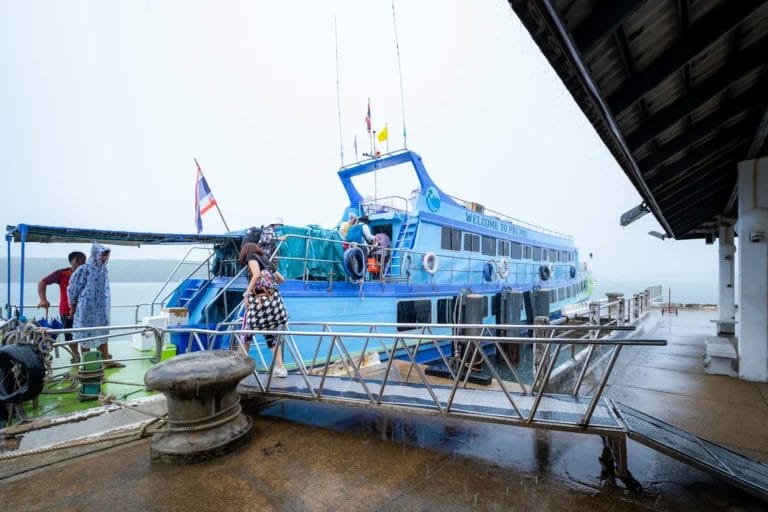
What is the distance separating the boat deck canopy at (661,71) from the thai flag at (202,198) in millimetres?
8546

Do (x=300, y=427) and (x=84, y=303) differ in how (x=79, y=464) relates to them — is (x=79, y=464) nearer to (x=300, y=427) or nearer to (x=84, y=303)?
(x=300, y=427)

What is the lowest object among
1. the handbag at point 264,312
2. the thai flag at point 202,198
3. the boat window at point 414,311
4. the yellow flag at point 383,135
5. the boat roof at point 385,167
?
the boat window at point 414,311

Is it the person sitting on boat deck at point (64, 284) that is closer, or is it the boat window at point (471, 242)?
the person sitting on boat deck at point (64, 284)

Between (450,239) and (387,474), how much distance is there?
9730 millimetres

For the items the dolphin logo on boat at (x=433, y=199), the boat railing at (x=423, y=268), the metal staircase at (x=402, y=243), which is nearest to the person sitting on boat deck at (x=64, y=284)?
the boat railing at (x=423, y=268)

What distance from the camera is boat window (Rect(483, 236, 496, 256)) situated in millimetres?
13912

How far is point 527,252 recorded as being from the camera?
17.1 m

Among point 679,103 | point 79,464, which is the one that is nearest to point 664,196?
point 679,103

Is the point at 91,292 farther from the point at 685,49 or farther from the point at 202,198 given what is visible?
the point at 685,49

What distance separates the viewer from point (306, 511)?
2404 millimetres

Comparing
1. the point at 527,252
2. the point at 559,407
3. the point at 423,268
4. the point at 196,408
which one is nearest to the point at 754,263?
the point at 559,407

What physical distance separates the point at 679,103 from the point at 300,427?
559cm

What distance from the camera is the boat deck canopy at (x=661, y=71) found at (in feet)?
8.64

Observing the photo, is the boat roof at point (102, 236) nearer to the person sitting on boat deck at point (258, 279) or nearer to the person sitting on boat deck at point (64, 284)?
the person sitting on boat deck at point (64, 284)
